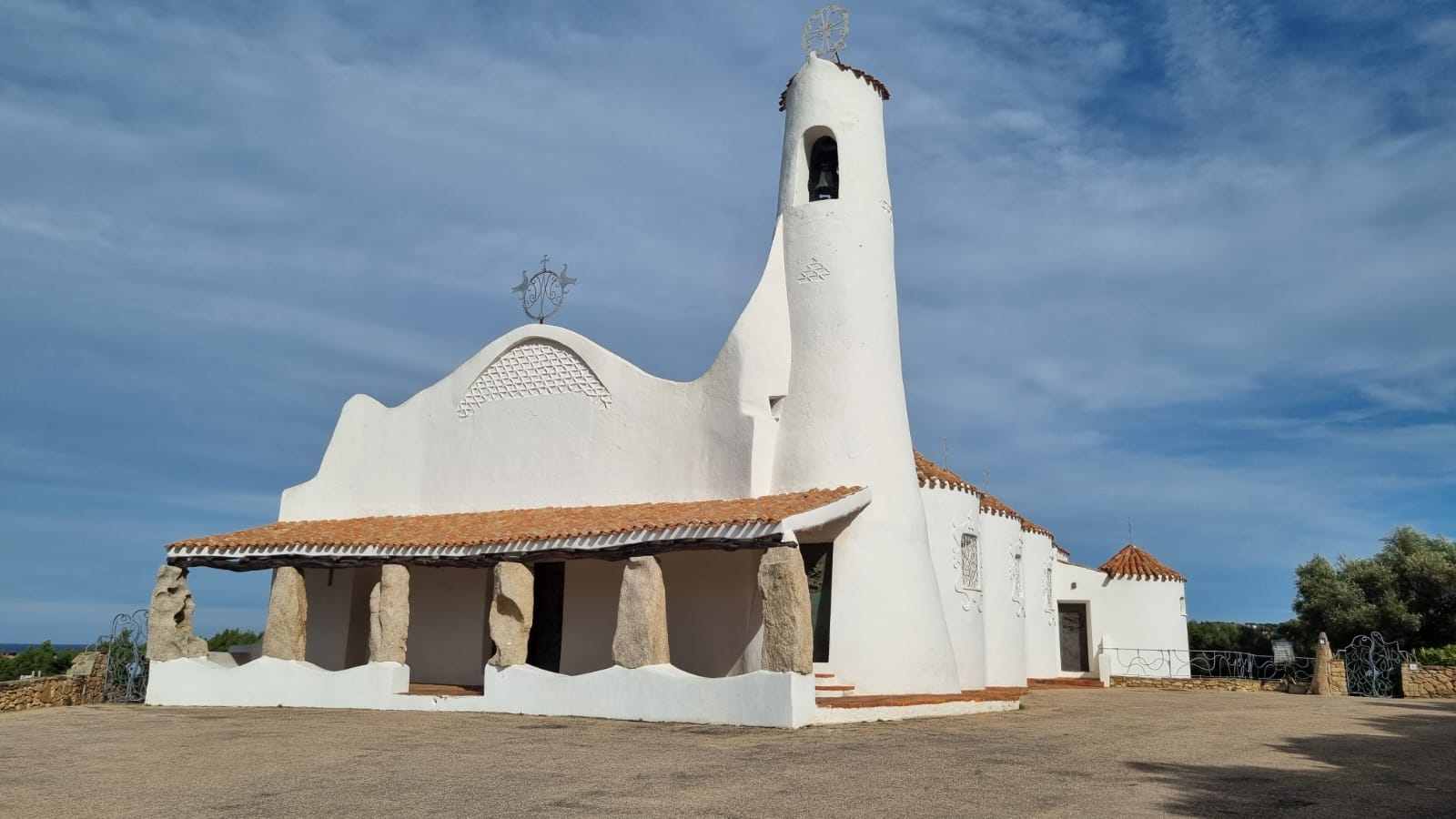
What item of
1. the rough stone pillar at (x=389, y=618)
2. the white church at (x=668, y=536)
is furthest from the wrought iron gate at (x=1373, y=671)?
the rough stone pillar at (x=389, y=618)

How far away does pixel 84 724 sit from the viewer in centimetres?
1332

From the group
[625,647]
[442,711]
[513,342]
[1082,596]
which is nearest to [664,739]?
[625,647]

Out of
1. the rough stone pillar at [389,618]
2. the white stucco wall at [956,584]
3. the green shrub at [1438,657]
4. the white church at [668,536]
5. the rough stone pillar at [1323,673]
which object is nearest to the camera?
the white church at [668,536]

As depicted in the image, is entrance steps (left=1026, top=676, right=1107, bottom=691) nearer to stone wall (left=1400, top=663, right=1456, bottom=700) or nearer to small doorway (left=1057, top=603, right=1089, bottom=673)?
small doorway (left=1057, top=603, right=1089, bottom=673)

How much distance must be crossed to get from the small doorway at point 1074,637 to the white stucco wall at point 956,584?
9680 mm

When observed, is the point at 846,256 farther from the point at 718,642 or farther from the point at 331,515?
the point at 331,515

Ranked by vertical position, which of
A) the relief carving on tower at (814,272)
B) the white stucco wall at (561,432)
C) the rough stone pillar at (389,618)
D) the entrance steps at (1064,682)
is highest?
the relief carving on tower at (814,272)

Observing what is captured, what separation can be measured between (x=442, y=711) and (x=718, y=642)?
3.95 meters

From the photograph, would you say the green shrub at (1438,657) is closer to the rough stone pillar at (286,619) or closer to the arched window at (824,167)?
the arched window at (824,167)

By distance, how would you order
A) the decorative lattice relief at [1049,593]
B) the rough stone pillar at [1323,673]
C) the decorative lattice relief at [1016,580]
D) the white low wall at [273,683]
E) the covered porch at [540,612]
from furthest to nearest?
the decorative lattice relief at [1049,593], the rough stone pillar at [1323,673], the decorative lattice relief at [1016,580], the white low wall at [273,683], the covered porch at [540,612]

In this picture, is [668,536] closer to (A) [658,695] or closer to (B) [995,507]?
(A) [658,695]

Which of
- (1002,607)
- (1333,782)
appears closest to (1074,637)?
(1002,607)

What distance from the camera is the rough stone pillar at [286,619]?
16.5 meters

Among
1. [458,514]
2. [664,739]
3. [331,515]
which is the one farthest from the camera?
[331,515]
